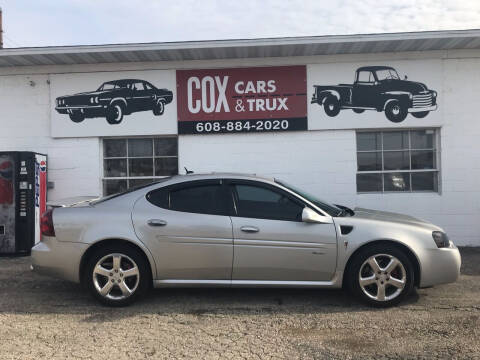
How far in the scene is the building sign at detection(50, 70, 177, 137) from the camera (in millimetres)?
8445

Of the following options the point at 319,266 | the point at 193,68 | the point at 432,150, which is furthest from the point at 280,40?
the point at 319,266

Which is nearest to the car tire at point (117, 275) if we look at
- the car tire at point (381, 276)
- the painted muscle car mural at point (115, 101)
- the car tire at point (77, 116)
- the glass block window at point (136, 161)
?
the car tire at point (381, 276)

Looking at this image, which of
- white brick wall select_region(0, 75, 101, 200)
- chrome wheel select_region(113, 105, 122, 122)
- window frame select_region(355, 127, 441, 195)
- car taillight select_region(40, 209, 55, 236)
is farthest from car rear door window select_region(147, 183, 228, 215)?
window frame select_region(355, 127, 441, 195)

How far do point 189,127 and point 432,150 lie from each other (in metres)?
4.91

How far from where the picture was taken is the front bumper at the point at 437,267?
4.57m

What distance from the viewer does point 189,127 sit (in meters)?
8.40

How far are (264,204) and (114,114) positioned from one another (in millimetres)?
4931

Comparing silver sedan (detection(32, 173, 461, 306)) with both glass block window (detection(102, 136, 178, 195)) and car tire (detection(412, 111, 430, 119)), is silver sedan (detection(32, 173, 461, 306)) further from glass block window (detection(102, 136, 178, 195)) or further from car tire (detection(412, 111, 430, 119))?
car tire (detection(412, 111, 430, 119))

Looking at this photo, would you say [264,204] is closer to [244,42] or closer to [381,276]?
[381,276]

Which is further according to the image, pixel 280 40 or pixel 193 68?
pixel 193 68

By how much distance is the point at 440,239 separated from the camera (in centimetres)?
468

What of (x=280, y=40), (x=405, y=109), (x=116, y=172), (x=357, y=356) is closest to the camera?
(x=357, y=356)

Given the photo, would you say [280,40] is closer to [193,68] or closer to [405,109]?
[193,68]

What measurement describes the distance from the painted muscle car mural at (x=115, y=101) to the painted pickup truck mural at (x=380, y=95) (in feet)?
10.5
